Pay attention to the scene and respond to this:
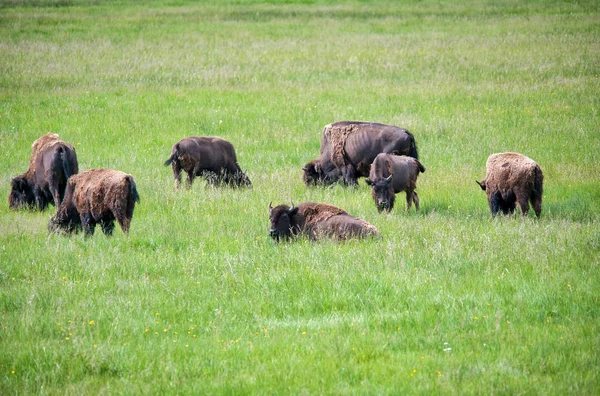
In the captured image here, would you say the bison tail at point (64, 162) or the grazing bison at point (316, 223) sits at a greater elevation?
the bison tail at point (64, 162)

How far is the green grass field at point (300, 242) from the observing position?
23.5ft

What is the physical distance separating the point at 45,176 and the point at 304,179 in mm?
5351

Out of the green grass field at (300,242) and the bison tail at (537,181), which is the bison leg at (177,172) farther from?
the bison tail at (537,181)

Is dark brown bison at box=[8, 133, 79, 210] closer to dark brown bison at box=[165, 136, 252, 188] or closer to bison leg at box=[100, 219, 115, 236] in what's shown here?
bison leg at box=[100, 219, 115, 236]

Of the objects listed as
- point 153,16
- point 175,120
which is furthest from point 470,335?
point 153,16

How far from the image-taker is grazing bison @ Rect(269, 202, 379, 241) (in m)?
11.7

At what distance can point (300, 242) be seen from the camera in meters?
11.8

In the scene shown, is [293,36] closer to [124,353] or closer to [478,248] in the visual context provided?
[478,248]

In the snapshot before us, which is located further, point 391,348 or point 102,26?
point 102,26

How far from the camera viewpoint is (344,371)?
22.9 ft

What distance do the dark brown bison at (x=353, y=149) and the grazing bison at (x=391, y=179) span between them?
1846mm

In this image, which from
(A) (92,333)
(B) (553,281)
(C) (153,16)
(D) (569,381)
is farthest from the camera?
(C) (153,16)

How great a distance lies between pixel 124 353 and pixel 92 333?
26.9 inches

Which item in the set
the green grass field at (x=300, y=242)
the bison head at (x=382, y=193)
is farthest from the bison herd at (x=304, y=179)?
the green grass field at (x=300, y=242)
